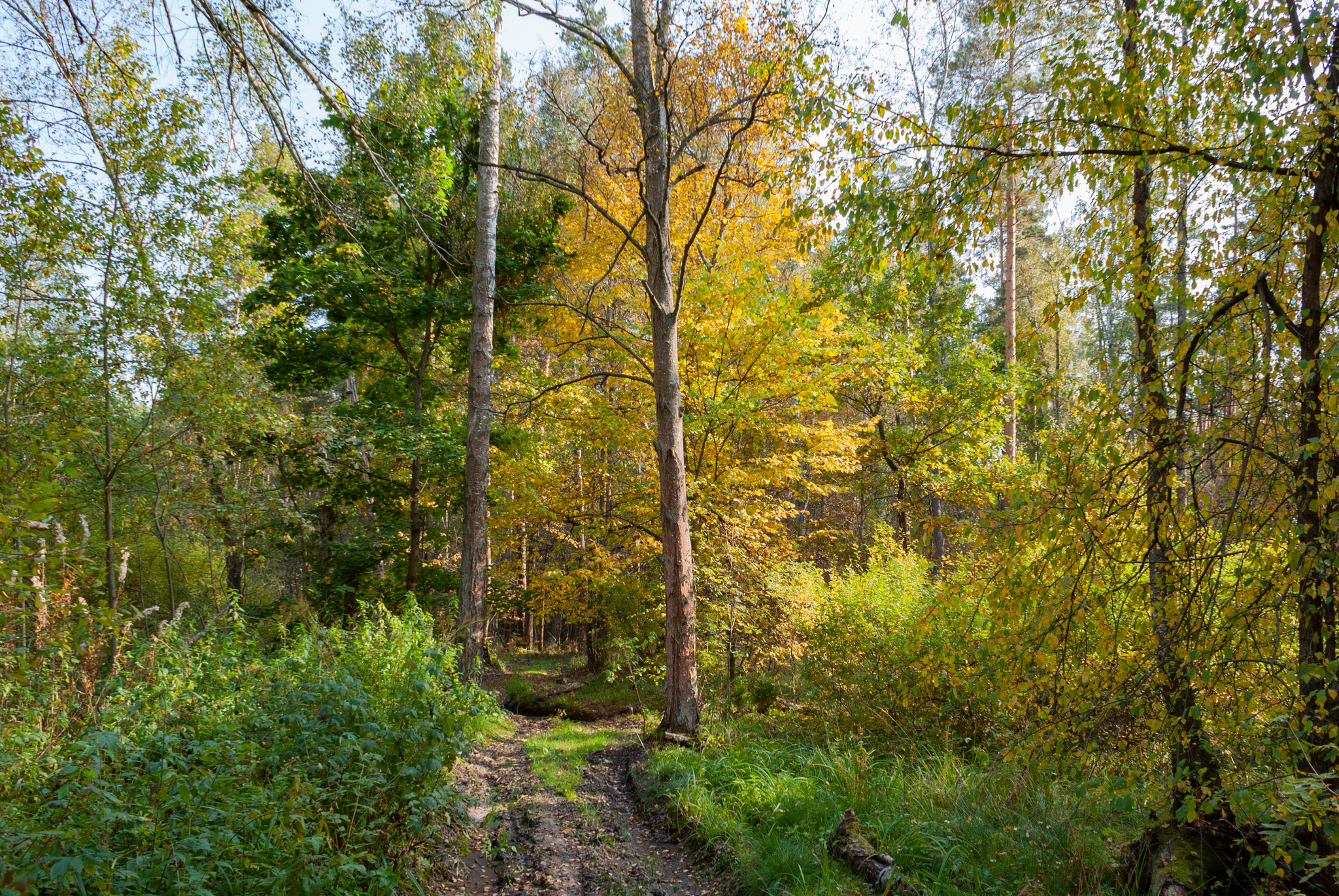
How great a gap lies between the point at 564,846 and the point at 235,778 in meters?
2.56

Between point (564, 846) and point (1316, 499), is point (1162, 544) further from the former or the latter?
point (564, 846)

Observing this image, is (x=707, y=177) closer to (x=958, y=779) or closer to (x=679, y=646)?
(x=679, y=646)

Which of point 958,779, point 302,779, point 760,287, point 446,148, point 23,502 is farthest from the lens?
point 446,148

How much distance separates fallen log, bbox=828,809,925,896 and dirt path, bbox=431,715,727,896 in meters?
0.77

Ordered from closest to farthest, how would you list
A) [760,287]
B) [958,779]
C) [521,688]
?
[958,779] → [760,287] → [521,688]

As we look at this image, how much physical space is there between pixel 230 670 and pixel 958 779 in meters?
4.89

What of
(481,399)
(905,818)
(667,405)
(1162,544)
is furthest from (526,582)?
(1162,544)

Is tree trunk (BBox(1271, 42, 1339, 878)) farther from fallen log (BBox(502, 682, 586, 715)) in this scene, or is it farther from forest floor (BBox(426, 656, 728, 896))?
fallen log (BBox(502, 682, 586, 715))

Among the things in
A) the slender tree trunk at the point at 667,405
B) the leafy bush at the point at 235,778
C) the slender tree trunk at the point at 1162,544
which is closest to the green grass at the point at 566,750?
the slender tree trunk at the point at 667,405

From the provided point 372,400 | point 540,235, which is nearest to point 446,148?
point 540,235

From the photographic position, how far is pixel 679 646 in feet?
23.2

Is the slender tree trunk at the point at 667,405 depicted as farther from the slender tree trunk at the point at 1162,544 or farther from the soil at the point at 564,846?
the slender tree trunk at the point at 1162,544

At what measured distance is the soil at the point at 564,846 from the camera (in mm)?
4004

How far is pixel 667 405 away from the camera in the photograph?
723 centimetres
